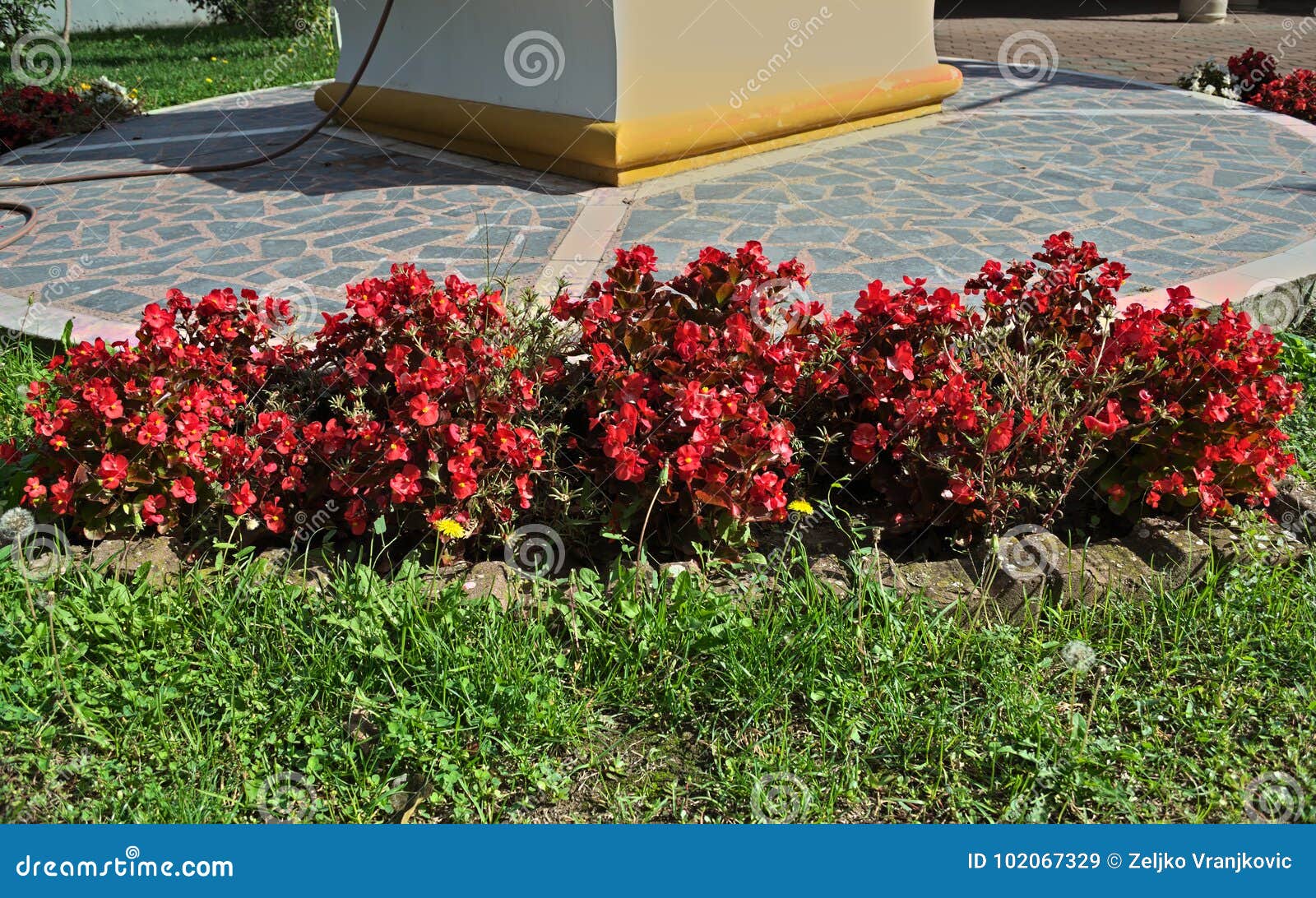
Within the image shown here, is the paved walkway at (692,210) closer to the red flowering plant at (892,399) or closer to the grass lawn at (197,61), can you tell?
the red flowering plant at (892,399)

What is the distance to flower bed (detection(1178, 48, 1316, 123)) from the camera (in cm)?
890

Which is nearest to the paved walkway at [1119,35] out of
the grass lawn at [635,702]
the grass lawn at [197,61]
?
the grass lawn at [197,61]

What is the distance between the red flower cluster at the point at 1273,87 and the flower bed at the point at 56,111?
988cm

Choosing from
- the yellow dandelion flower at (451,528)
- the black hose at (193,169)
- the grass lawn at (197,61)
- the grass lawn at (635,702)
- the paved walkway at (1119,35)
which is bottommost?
the grass lawn at (635,702)

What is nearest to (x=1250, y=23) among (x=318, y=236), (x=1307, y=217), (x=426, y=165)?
(x=1307, y=217)

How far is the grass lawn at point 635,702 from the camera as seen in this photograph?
2395 millimetres

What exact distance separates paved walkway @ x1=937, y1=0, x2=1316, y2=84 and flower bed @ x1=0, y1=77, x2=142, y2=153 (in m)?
9.77

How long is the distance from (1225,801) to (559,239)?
4.33m

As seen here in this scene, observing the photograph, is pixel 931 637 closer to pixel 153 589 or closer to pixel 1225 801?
pixel 1225 801

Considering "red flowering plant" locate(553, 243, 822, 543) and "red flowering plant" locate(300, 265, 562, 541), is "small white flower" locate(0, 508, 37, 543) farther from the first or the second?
"red flowering plant" locate(553, 243, 822, 543)

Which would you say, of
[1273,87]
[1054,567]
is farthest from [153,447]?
[1273,87]

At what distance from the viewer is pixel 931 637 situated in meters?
2.68

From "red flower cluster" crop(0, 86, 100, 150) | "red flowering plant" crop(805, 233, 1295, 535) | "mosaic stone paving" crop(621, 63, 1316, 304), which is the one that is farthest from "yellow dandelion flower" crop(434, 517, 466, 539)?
"red flower cluster" crop(0, 86, 100, 150)

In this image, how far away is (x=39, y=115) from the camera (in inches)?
360
